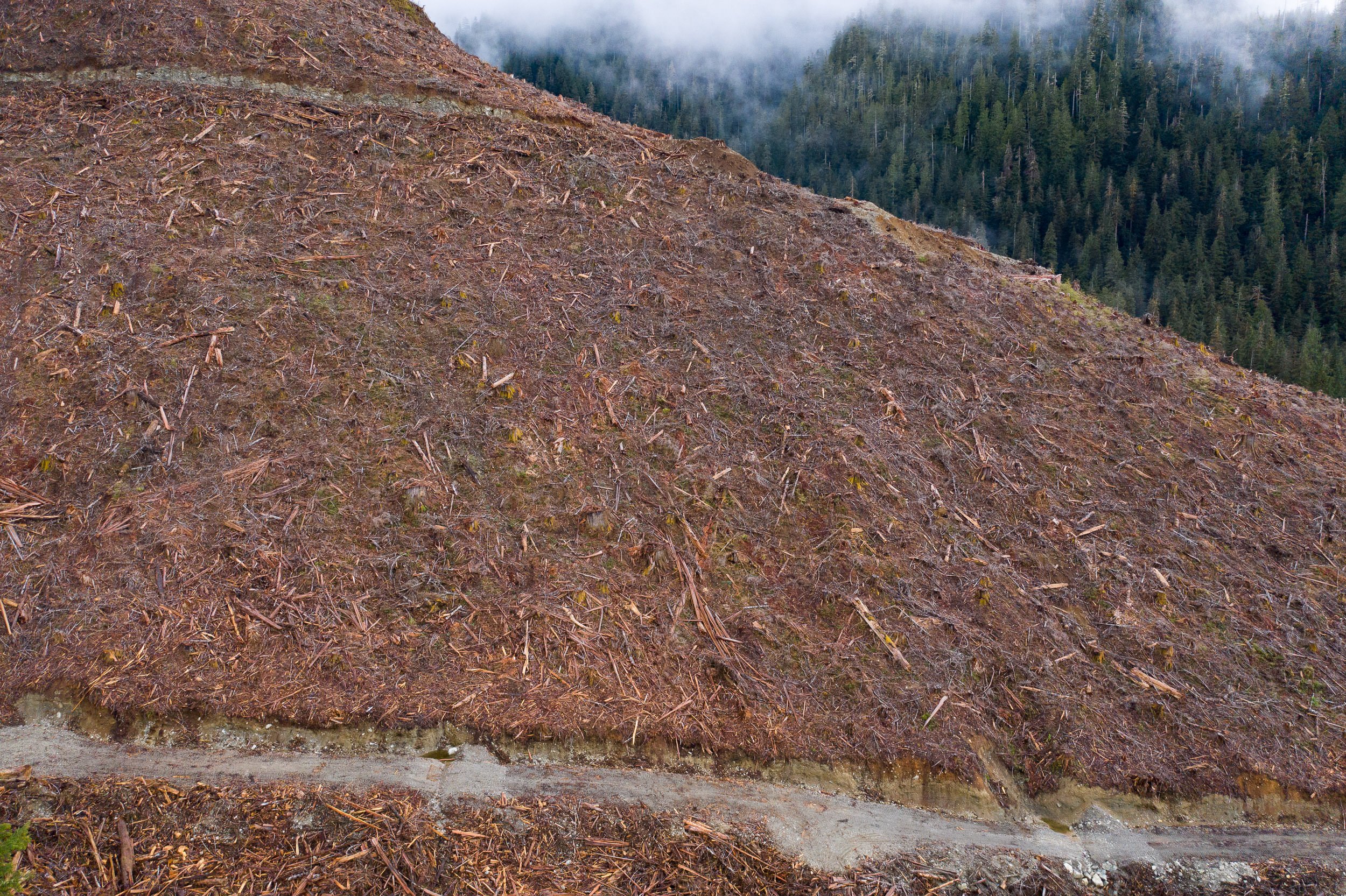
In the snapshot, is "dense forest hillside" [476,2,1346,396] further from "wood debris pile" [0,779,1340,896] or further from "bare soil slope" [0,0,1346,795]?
"wood debris pile" [0,779,1340,896]

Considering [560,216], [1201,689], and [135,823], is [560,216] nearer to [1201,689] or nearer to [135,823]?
[135,823]

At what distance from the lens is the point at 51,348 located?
315 inches

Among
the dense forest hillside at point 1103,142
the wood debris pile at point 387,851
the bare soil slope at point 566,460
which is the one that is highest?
the dense forest hillside at point 1103,142

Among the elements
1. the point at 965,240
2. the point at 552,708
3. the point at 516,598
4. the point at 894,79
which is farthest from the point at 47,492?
the point at 894,79

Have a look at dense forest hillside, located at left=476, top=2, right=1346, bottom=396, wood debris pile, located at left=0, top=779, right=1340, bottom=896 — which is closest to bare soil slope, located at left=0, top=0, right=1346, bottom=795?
wood debris pile, located at left=0, top=779, right=1340, bottom=896

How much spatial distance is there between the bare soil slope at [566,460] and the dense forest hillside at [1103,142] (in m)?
48.2

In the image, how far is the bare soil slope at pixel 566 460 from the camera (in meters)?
6.71

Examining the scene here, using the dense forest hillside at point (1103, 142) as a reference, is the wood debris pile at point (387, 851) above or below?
below

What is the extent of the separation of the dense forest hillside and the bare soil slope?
48.2 metres

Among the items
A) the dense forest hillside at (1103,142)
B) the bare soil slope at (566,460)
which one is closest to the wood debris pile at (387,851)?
the bare soil slope at (566,460)

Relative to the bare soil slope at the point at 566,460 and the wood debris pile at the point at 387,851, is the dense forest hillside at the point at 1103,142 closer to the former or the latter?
the bare soil slope at the point at 566,460

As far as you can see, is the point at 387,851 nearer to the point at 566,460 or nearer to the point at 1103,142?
the point at 566,460

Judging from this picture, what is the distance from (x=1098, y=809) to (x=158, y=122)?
13323 mm

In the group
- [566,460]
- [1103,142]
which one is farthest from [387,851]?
[1103,142]
